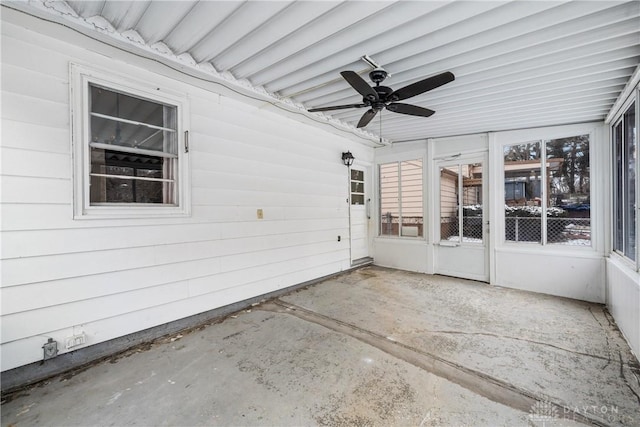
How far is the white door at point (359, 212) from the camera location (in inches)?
230

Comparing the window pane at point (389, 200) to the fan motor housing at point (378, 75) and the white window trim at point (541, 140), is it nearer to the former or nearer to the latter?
the white window trim at point (541, 140)

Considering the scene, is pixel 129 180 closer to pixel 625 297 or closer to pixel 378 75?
pixel 378 75

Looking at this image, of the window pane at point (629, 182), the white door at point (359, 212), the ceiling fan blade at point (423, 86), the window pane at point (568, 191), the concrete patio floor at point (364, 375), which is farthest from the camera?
the white door at point (359, 212)

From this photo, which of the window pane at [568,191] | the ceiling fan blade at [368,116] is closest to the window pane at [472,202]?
the window pane at [568,191]

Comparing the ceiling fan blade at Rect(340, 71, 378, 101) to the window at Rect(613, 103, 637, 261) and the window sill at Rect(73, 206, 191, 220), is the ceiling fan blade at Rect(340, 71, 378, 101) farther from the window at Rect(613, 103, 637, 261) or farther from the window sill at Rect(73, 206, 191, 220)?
the window at Rect(613, 103, 637, 261)

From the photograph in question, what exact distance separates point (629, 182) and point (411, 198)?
123 inches

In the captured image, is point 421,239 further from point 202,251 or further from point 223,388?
point 223,388

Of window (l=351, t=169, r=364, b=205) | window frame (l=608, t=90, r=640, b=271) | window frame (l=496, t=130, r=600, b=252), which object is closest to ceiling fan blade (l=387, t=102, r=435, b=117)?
window frame (l=608, t=90, r=640, b=271)

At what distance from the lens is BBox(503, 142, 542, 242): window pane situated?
4516mm

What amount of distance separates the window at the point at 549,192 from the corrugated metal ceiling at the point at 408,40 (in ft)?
3.44

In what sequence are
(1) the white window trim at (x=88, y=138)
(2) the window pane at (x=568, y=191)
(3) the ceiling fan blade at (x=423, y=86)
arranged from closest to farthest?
(3) the ceiling fan blade at (x=423, y=86), (1) the white window trim at (x=88, y=138), (2) the window pane at (x=568, y=191)

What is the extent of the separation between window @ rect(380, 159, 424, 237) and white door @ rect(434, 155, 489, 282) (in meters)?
0.40

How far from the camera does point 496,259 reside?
4.81 metres

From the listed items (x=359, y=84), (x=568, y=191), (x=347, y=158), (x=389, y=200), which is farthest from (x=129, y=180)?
(x=568, y=191)
